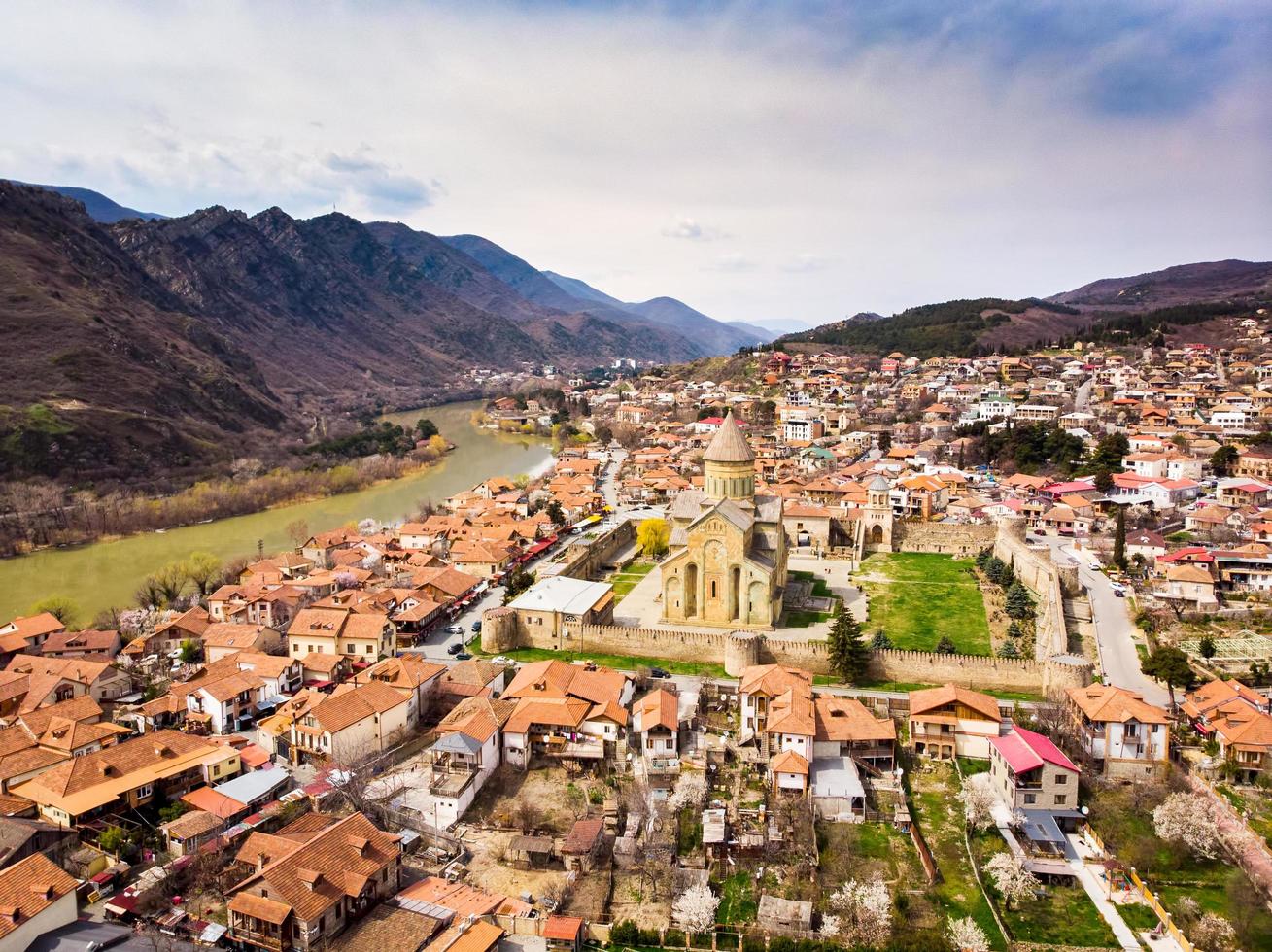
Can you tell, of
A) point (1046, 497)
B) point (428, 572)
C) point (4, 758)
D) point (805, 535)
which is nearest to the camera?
point (4, 758)

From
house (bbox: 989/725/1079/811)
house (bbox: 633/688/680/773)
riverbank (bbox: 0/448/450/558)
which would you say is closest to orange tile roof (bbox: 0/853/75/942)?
house (bbox: 633/688/680/773)

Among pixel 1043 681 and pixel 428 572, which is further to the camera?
pixel 428 572

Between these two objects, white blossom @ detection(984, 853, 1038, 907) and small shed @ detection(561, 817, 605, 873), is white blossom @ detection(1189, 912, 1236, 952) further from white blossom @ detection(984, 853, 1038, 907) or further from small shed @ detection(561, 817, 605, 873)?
small shed @ detection(561, 817, 605, 873)

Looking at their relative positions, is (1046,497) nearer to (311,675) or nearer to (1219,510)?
(1219,510)

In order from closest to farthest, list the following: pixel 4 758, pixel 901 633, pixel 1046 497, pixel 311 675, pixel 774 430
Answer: pixel 4 758 → pixel 311 675 → pixel 901 633 → pixel 1046 497 → pixel 774 430

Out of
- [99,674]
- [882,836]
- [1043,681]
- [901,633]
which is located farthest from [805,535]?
[99,674]

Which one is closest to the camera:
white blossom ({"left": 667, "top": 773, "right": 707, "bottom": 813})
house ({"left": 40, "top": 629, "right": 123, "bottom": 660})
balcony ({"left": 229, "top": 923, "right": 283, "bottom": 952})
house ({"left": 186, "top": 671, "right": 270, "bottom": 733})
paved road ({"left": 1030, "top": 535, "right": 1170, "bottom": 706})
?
balcony ({"left": 229, "top": 923, "right": 283, "bottom": 952})

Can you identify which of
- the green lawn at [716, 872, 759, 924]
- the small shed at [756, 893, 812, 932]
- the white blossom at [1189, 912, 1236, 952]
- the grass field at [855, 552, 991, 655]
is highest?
the grass field at [855, 552, 991, 655]
